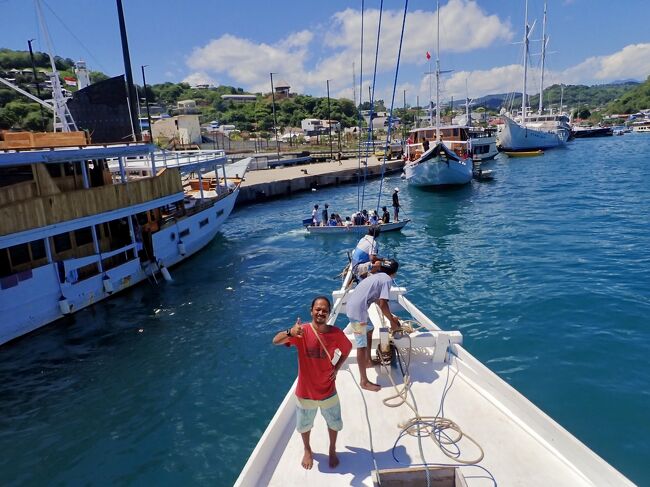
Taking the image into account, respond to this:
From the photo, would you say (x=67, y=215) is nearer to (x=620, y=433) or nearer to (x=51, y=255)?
(x=51, y=255)

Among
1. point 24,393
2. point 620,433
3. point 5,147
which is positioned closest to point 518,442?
point 620,433

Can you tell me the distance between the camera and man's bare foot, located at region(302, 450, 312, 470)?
4852 millimetres

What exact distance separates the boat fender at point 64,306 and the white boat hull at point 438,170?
103 feet

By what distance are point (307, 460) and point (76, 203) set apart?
44.0 ft

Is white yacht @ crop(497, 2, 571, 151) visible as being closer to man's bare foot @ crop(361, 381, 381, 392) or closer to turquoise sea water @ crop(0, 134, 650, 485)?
turquoise sea water @ crop(0, 134, 650, 485)

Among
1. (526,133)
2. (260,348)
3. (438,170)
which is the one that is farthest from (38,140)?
(526,133)

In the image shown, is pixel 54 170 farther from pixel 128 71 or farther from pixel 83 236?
pixel 128 71

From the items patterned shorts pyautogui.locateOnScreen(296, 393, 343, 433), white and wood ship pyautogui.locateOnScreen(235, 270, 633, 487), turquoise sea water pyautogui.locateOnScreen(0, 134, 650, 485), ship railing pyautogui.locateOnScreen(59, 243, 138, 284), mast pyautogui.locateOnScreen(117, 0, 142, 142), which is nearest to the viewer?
white and wood ship pyautogui.locateOnScreen(235, 270, 633, 487)

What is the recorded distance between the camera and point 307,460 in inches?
192

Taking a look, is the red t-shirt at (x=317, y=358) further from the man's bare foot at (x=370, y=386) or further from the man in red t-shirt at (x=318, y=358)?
the man's bare foot at (x=370, y=386)

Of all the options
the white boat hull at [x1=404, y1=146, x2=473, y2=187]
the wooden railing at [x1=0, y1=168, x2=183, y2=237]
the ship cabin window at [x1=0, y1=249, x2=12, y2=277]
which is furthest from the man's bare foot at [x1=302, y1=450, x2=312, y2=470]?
the white boat hull at [x1=404, y1=146, x2=473, y2=187]

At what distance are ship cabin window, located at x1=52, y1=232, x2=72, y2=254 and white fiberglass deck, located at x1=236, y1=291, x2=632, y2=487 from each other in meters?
12.6

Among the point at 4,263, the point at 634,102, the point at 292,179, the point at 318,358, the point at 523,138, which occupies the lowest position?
the point at 292,179

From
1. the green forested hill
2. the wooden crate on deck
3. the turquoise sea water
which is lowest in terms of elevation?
the turquoise sea water
